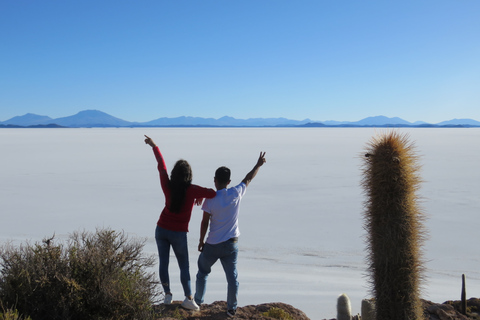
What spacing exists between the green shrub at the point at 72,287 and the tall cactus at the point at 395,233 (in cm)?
206

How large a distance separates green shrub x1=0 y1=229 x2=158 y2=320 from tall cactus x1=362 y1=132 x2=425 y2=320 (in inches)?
81.0

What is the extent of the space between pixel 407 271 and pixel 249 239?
5.87 meters

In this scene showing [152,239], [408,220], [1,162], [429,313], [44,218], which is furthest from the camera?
[1,162]

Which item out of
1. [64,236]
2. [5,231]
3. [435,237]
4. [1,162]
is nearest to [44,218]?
[5,231]

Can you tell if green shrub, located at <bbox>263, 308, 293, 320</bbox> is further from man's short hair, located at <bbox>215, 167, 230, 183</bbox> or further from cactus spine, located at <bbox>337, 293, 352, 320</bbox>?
man's short hair, located at <bbox>215, 167, 230, 183</bbox>

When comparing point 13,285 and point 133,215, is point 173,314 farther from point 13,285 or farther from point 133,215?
point 133,215

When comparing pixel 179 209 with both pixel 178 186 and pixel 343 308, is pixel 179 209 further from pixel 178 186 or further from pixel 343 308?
pixel 343 308

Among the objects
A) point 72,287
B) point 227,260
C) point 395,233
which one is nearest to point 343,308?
point 395,233

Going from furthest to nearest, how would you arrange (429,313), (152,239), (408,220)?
(152,239), (429,313), (408,220)

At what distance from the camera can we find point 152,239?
9539 millimetres

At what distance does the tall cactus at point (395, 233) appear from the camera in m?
3.94

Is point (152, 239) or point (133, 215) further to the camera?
point (133, 215)

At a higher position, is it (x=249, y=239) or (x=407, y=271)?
(x=407, y=271)

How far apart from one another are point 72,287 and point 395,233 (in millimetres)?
2689
